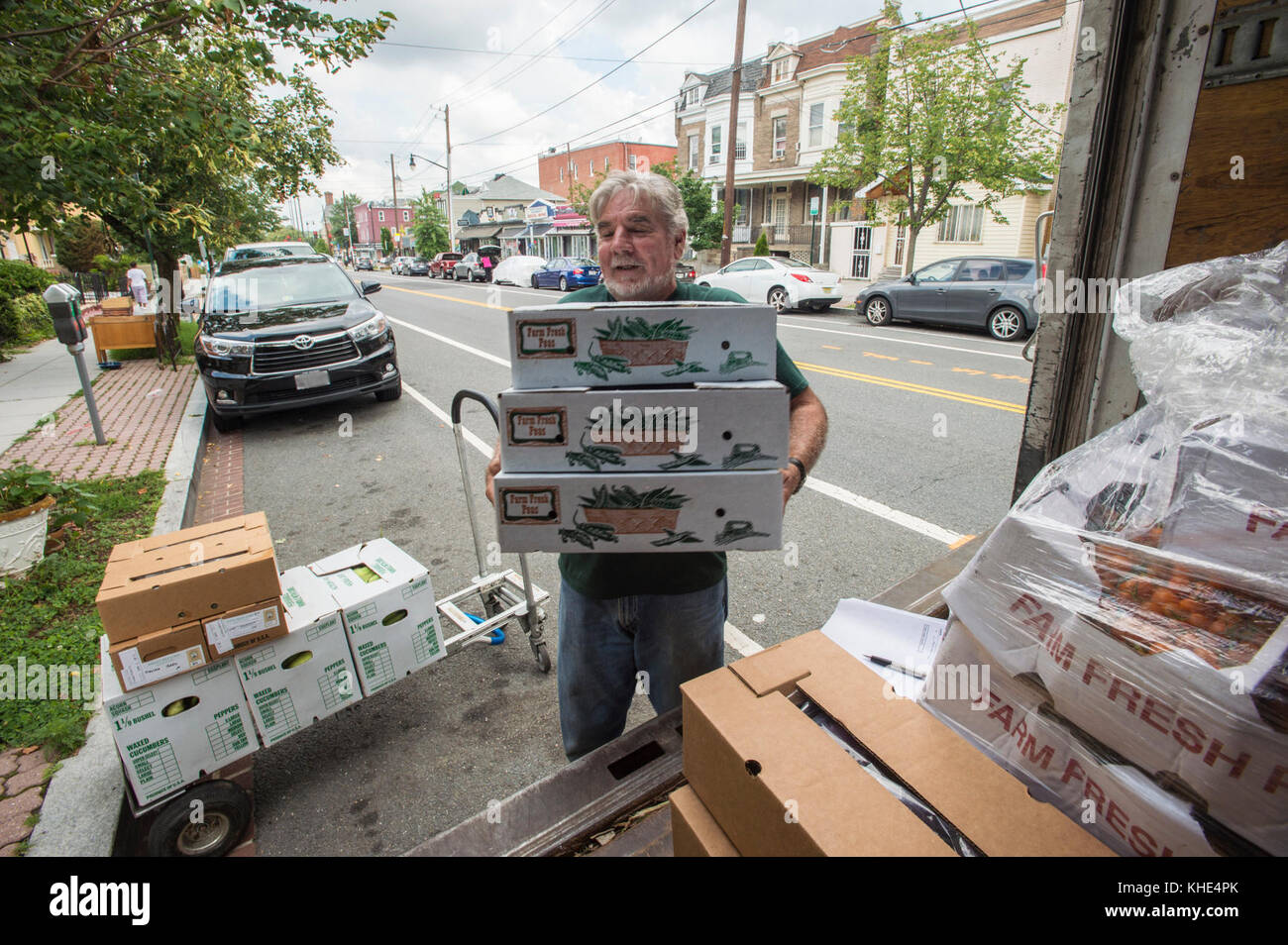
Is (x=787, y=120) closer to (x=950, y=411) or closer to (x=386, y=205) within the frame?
(x=950, y=411)

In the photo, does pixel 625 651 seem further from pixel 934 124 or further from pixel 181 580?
pixel 934 124

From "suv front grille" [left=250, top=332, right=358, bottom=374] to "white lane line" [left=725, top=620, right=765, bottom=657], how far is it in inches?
230

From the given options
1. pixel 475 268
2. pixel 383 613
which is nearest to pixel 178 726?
pixel 383 613

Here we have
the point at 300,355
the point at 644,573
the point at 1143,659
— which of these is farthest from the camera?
the point at 300,355

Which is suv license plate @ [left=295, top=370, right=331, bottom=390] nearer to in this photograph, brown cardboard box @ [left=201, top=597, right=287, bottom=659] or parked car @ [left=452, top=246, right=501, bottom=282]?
brown cardboard box @ [left=201, top=597, right=287, bottom=659]

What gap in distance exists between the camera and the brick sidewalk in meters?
5.88

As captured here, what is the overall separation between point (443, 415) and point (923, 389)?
19.7 ft

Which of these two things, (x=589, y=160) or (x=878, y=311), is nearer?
(x=878, y=311)

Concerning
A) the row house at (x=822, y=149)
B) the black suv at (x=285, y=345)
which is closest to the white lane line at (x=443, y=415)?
the black suv at (x=285, y=345)

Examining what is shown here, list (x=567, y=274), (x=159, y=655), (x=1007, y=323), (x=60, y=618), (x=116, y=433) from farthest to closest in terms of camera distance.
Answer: (x=567, y=274) → (x=1007, y=323) → (x=116, y=433) → (x=60, y=618) → (x=159, y=655)

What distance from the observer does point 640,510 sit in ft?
4.93

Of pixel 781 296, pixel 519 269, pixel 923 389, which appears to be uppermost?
pixel 519 269

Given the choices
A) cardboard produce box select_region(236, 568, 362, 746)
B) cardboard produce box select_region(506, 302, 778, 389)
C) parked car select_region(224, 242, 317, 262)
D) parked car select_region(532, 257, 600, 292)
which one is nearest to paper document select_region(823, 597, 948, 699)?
cardboard produce box select_region(506, 302, 778, 389)
